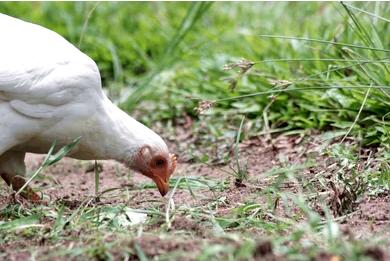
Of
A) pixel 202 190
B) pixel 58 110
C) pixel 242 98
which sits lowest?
pixel 242 98

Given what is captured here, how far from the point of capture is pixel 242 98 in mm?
5062

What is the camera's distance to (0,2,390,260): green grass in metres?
3.03

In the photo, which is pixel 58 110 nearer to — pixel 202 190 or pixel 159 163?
pixel 159 163

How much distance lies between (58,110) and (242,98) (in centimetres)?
174

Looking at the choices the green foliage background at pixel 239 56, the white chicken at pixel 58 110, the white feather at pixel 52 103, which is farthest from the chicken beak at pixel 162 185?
the green foliage background at pixel 239 56

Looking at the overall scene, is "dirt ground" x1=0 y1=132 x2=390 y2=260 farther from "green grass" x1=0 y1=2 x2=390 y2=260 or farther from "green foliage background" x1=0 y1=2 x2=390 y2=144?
"green foliage background" x1=0 y1=2 x2=390 y2=144

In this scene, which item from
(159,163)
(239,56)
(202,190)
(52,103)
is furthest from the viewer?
(239,56)

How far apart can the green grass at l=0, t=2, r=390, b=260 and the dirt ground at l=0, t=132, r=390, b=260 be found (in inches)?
1.7

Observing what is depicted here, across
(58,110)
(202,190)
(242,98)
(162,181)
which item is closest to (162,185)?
(162,181)

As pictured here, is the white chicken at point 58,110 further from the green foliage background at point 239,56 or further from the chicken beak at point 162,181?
the green foliage background at point 239,56

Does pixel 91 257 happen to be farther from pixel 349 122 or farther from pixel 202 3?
pixel 202 3

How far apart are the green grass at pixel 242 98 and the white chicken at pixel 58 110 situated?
0.22 meters

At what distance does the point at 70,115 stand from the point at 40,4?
3.58 m

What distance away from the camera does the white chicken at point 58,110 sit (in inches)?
136
